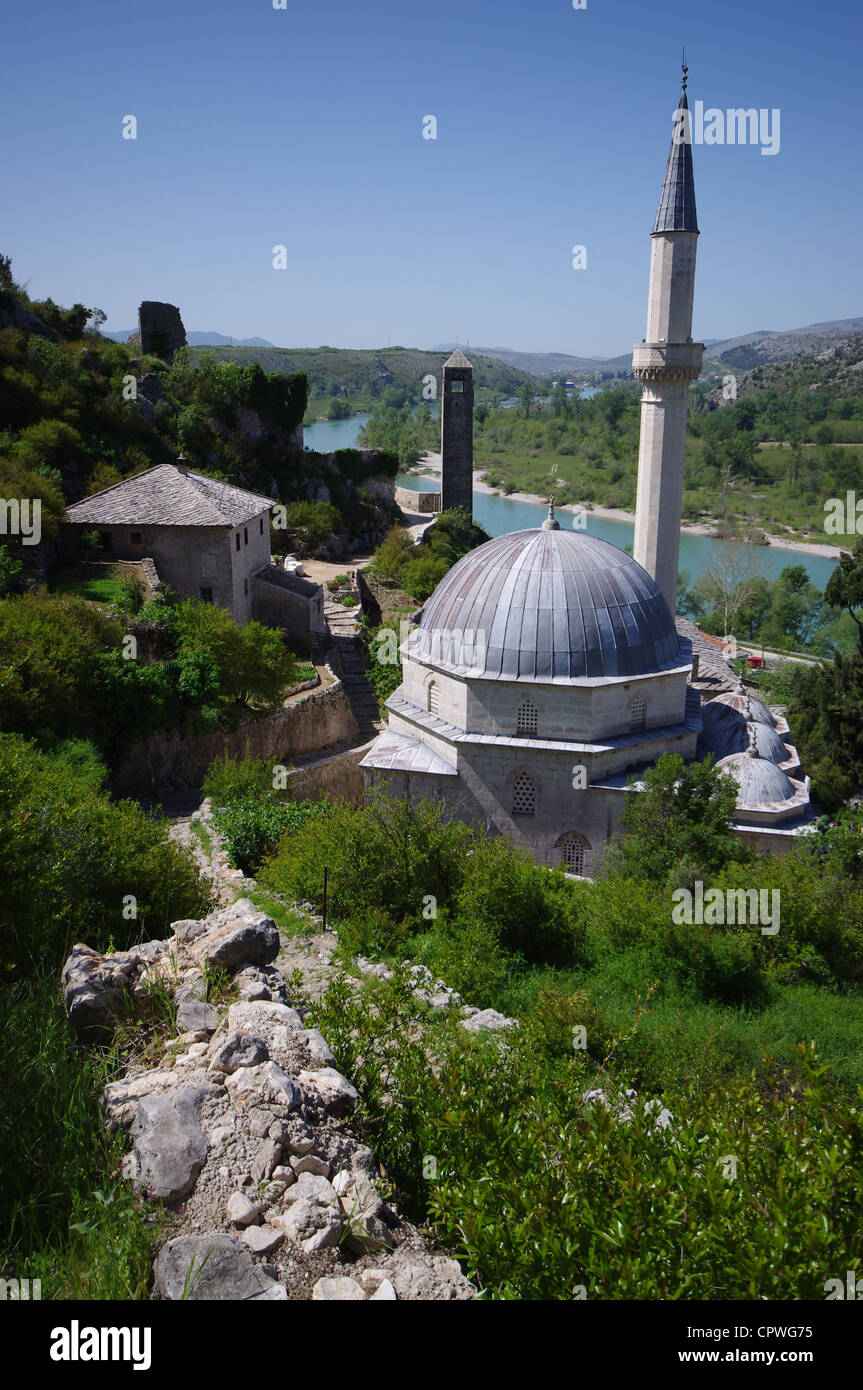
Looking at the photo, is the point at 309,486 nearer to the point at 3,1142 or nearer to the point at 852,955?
the point at 852,955

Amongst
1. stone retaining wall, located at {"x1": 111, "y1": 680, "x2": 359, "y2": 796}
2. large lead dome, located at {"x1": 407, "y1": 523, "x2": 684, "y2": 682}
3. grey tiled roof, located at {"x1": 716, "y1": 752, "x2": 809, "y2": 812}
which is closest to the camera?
grey tiled roof, located at {"x1": 716, "y1": 752, "x2": 809, "y2": 812}

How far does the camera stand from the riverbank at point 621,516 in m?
75.4

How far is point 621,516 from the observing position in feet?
282

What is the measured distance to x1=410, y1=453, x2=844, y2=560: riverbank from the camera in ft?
247

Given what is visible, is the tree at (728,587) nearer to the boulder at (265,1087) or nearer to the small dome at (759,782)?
the small dome at (759,782)

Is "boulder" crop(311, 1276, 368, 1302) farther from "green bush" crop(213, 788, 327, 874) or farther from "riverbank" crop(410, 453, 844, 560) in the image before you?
"riverbank" crop(410, 453, 844, 560)

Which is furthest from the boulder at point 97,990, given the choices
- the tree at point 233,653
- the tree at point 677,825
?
the tree at point 233,653

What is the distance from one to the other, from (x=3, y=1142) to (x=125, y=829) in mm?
5805

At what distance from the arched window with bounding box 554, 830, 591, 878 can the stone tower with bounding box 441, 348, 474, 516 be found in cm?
3283

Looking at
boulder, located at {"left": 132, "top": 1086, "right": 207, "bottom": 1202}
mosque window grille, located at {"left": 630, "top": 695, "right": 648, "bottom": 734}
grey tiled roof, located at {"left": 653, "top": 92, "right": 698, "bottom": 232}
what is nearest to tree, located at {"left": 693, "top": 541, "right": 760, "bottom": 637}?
grey tiled roof, located at {"left": 653, "top": 92, "right": 698, "bottom": 232}

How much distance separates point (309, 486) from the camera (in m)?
44.5

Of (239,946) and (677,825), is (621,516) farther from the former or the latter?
(239,946)

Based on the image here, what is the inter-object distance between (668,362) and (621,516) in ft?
212

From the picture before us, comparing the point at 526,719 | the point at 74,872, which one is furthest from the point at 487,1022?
the point at 526,719
